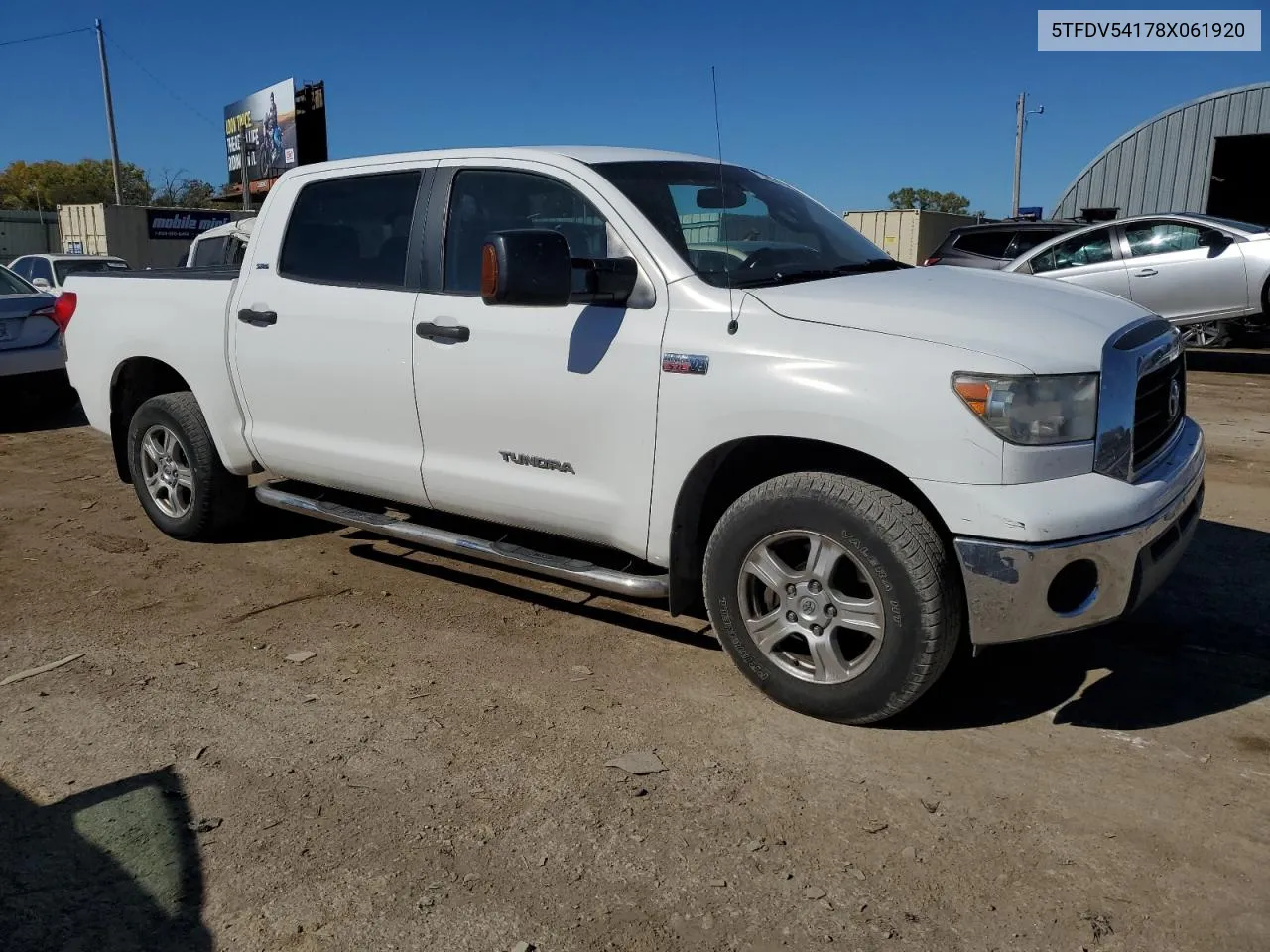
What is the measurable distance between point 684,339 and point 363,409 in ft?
5.52

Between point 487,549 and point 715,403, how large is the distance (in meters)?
1.24

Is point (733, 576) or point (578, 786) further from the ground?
point (733, 576)

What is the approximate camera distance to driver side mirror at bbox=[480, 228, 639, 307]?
365 cm

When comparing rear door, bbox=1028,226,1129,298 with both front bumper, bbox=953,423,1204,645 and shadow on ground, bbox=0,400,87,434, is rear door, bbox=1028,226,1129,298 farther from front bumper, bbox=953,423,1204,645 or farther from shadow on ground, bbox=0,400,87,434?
shadow on ground, bbox=0,400,87,434

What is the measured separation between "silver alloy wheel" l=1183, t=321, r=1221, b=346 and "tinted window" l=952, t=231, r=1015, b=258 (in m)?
2.46

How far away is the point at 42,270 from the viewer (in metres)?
17.9

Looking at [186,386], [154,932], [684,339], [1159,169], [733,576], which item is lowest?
[154,932]

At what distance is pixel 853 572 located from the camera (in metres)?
3.42

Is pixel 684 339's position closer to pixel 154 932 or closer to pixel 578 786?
pixel 578 786

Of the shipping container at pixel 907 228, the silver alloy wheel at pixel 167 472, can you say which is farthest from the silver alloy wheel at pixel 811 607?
the shipping container at pixel 907 228

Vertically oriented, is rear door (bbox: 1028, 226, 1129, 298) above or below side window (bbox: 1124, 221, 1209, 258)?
below

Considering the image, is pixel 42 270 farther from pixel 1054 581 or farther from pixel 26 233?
pixel 26 233

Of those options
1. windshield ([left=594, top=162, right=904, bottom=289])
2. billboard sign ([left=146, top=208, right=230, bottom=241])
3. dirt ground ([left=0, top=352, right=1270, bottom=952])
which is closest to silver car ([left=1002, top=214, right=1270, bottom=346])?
dirt ground ([left=0, top=352, right=1270, bottom=952])

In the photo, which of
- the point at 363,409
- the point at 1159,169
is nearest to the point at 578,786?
the point at 363,409
